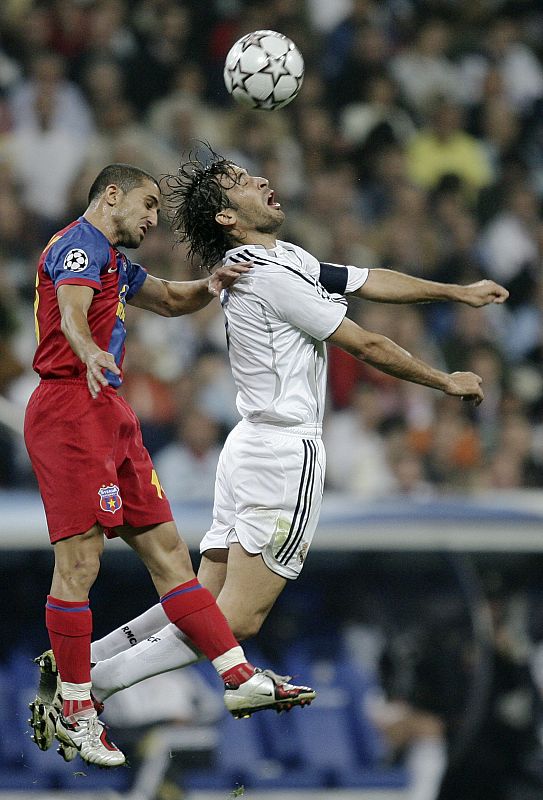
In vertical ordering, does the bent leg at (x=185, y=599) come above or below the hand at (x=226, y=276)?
below

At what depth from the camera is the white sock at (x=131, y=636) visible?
5473 millimetres

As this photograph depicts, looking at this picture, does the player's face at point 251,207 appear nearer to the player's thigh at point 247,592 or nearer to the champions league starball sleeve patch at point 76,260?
the champions league starball sleeve patch at point 76,260

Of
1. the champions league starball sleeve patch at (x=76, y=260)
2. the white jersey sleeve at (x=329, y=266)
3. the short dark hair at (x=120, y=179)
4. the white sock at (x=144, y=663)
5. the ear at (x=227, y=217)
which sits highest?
the short dark hair at (x=120, y=179)

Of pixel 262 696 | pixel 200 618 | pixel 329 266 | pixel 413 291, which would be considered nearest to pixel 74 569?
pixel 200 618

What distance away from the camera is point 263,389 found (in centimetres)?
532

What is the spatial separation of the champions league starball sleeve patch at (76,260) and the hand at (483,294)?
5.27ft

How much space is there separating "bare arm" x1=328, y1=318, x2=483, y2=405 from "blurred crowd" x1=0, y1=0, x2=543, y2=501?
3.45 meters

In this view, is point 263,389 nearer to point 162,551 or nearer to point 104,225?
point 162,551

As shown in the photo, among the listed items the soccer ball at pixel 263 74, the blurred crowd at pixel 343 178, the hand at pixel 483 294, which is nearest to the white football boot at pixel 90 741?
the hand at pixel 483 294

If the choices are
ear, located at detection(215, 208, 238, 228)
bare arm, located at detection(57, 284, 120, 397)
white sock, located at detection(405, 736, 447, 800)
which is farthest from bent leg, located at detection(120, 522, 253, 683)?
white sock, located at detection(405, 736, 447, 800)

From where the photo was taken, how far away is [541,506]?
7793mm

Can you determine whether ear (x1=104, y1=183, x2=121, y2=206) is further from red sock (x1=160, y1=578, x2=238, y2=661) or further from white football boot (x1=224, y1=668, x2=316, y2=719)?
white football boot (x1=224, y1=668, x2=316, y2=719)

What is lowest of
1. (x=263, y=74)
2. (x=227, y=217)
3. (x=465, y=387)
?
(x=465, y=387)

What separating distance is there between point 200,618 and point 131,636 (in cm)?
53
